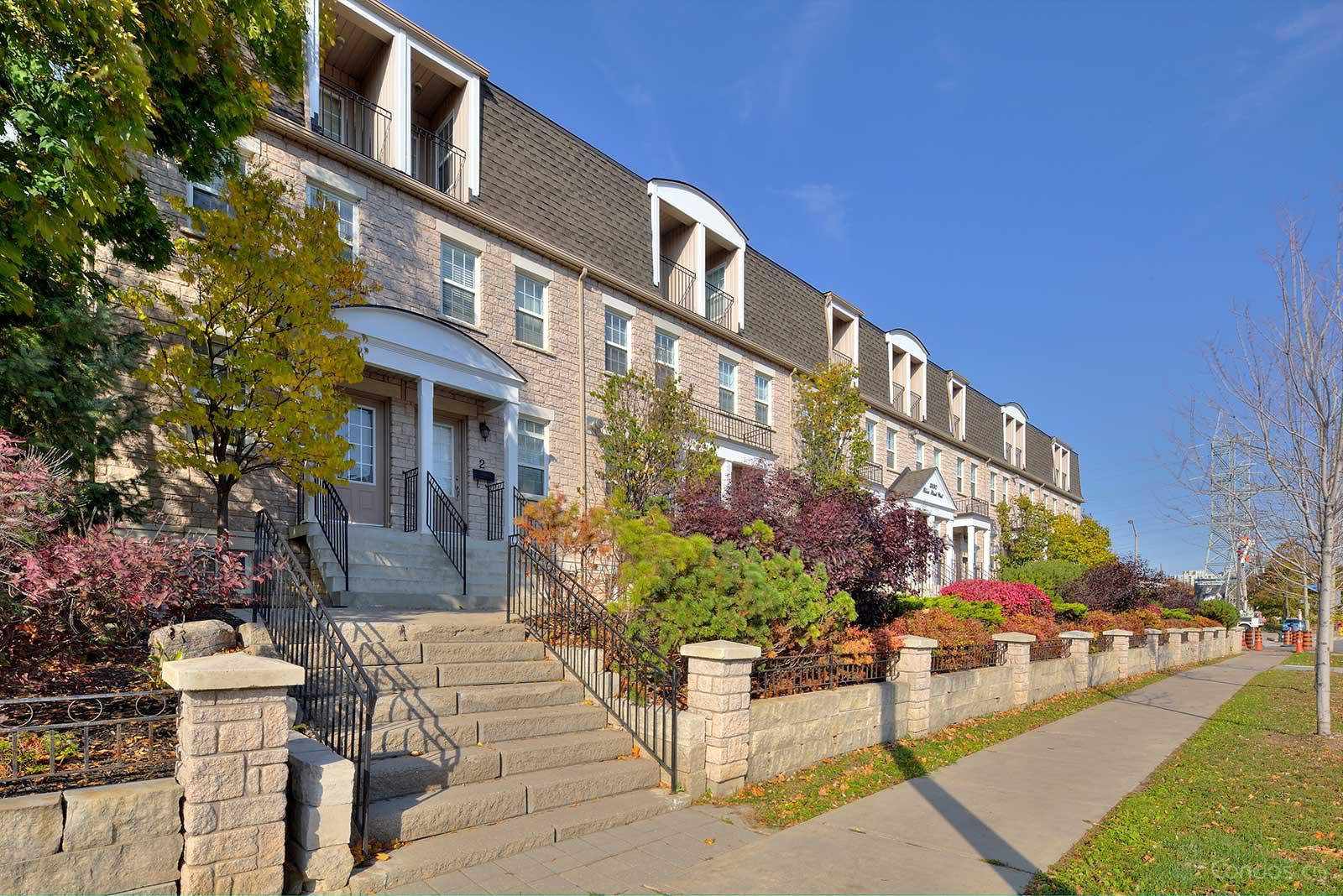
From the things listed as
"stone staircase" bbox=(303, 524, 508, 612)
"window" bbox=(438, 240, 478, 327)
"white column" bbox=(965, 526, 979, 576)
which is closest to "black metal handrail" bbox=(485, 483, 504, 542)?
"stone staircase" bbox=(303, 524, 508, 612)

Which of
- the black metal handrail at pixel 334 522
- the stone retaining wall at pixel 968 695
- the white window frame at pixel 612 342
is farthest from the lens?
the white window frame at pixel 612 342

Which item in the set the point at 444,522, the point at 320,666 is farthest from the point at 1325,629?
the point at 444,522

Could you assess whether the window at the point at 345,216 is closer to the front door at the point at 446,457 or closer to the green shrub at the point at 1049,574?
the front door at the point at 446,457

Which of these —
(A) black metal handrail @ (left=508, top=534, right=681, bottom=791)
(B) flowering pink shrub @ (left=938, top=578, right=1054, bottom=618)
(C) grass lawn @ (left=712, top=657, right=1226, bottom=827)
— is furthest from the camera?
(B) flowering pink shrub @ (left=938, top=578, right=1054, bottom=618)

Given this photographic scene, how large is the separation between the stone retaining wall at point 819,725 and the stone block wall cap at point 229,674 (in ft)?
Answer: 13.6

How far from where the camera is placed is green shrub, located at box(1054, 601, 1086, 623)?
19.8 m

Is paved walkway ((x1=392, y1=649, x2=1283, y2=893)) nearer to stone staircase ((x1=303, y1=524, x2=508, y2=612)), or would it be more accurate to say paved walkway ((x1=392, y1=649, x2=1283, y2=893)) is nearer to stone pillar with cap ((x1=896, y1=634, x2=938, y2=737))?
stone pillar with cap ((x1=896, y1=634, x2=938, y2=737))

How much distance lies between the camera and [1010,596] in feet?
57.8

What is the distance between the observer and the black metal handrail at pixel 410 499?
40.6 ft

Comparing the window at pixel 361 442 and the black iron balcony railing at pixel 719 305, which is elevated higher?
the black iron balcony railing at pixel 719 305

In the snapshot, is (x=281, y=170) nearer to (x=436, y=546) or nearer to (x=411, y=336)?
(x=411, y=336)

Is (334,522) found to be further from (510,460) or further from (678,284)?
(678,284)

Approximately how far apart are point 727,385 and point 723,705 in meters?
14.3

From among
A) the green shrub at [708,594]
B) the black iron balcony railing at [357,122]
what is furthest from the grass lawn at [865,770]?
the black iron balcony railing at [357,122]
